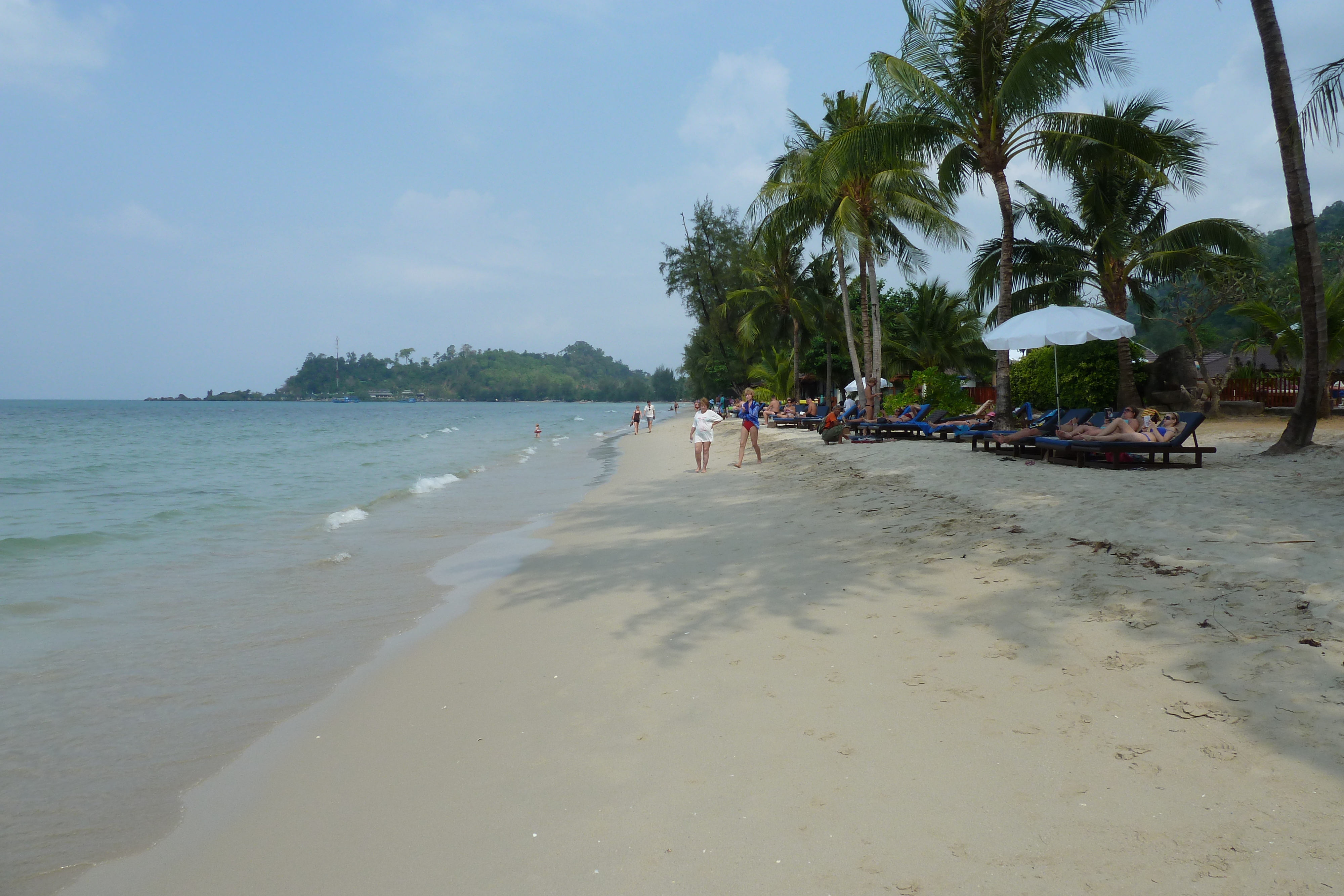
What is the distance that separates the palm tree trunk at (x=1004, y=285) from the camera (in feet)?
45.3

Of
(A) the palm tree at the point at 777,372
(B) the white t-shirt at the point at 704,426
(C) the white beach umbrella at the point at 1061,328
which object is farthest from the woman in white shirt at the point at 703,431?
(A) the palm tree at the point at 777,372

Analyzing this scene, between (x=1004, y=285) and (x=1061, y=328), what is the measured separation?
11.6 ft

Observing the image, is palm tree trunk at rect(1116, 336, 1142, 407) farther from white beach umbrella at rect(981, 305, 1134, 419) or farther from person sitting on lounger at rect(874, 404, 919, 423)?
white beach umbrella at rect(981, 305, 1134, 419)

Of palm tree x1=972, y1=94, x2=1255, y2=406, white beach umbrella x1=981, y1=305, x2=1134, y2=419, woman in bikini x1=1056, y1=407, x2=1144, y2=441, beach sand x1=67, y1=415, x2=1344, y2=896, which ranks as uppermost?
palm tree x1=972, y1=94, x2=1255, y2=406

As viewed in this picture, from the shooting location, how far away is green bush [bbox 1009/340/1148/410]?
18844 millimetres

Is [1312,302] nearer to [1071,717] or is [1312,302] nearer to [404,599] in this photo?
[1071,717]

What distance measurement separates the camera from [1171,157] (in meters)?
13.4

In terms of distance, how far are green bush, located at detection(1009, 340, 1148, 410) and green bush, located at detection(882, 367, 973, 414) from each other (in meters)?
1.58

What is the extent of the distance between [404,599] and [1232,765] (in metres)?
5.33

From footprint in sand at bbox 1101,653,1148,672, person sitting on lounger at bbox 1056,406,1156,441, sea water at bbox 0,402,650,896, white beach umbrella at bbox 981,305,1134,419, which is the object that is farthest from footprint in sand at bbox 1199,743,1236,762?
white beach umbrella at bbox 981,305,1134,419

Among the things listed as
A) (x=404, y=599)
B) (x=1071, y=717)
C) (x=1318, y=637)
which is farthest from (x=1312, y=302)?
(x=404, y=599)

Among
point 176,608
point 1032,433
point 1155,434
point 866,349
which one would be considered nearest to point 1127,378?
point 866,349

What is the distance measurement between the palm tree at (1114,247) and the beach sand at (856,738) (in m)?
13.7

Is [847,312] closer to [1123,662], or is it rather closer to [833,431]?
[833,431]
